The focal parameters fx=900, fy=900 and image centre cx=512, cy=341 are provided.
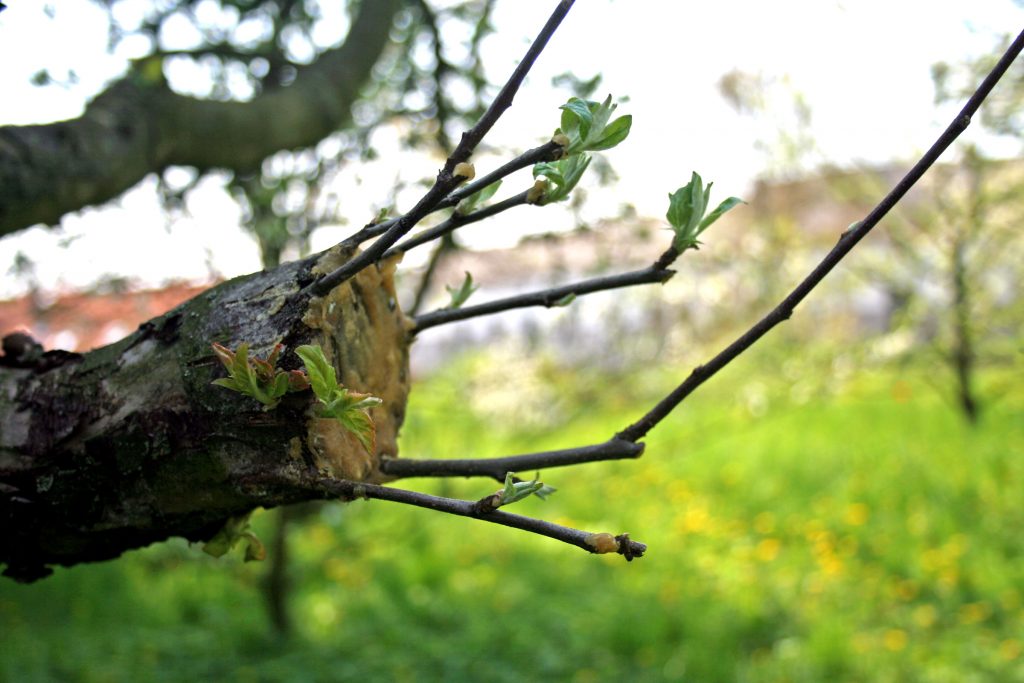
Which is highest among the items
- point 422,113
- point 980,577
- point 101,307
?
point 422,113

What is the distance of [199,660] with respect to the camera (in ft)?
12.1

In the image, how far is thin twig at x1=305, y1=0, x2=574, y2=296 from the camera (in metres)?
0.67

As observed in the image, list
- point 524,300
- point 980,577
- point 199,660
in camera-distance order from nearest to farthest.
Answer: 1. point 524,300
2. point 199,660
3. point 980,577

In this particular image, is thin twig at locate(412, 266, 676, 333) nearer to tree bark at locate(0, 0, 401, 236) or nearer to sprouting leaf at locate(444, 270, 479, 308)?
sprouting leaf at locate(444, 270, 479, 308)

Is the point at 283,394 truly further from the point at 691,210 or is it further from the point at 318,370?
the point at 691,210

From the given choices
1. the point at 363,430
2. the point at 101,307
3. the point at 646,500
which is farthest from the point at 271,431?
the point at 646,500

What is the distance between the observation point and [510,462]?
3.15 ft

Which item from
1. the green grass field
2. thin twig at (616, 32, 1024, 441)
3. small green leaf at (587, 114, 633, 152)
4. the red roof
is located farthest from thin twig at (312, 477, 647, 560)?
the green grass field

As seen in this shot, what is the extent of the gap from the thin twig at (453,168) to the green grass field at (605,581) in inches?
85.2

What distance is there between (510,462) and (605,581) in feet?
12.6

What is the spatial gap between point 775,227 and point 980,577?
2.51 m

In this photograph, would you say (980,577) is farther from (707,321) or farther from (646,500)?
(707,321)

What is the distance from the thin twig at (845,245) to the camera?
0.71 m

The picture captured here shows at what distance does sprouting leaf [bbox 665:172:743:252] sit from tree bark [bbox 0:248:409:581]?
12.3 inches
